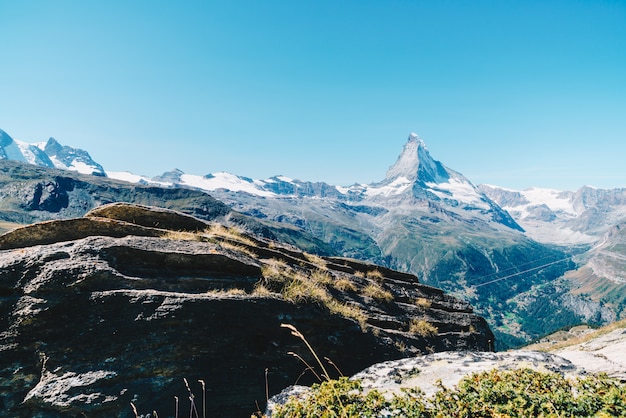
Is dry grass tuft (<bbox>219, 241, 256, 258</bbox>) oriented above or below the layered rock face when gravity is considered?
above

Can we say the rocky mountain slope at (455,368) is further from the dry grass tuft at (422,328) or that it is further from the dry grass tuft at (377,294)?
the dry grass tuft at (377,294)

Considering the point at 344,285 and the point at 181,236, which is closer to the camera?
the point at 181,236

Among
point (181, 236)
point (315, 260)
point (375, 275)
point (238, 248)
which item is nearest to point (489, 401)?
point (238, 248)

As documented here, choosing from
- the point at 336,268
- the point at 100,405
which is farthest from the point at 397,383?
the point at 336,268

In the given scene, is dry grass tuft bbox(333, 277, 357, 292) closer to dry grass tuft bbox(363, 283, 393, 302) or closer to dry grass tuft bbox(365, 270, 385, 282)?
dry grass tuft bbox(363, 283, 393, 302)

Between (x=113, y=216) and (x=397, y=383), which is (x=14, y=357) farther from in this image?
(x=397, y=383)

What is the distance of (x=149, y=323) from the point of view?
12.4 metres

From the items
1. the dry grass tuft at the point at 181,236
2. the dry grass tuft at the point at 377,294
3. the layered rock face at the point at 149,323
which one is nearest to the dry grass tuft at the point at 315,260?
the dry grass tuft at the point at 377,294

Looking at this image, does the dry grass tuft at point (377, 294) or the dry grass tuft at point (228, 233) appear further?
the dry grass tuft at point (377, 294)

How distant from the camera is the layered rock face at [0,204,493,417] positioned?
36.1ft

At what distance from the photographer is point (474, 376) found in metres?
8.62

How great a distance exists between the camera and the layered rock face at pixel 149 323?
433 inches

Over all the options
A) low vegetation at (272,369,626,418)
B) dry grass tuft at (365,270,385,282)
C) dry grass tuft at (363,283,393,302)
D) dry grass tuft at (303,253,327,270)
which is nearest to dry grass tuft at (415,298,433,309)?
dry grass tuft at (363,283,393,302)

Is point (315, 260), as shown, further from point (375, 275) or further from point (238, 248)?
point (238, 248)
